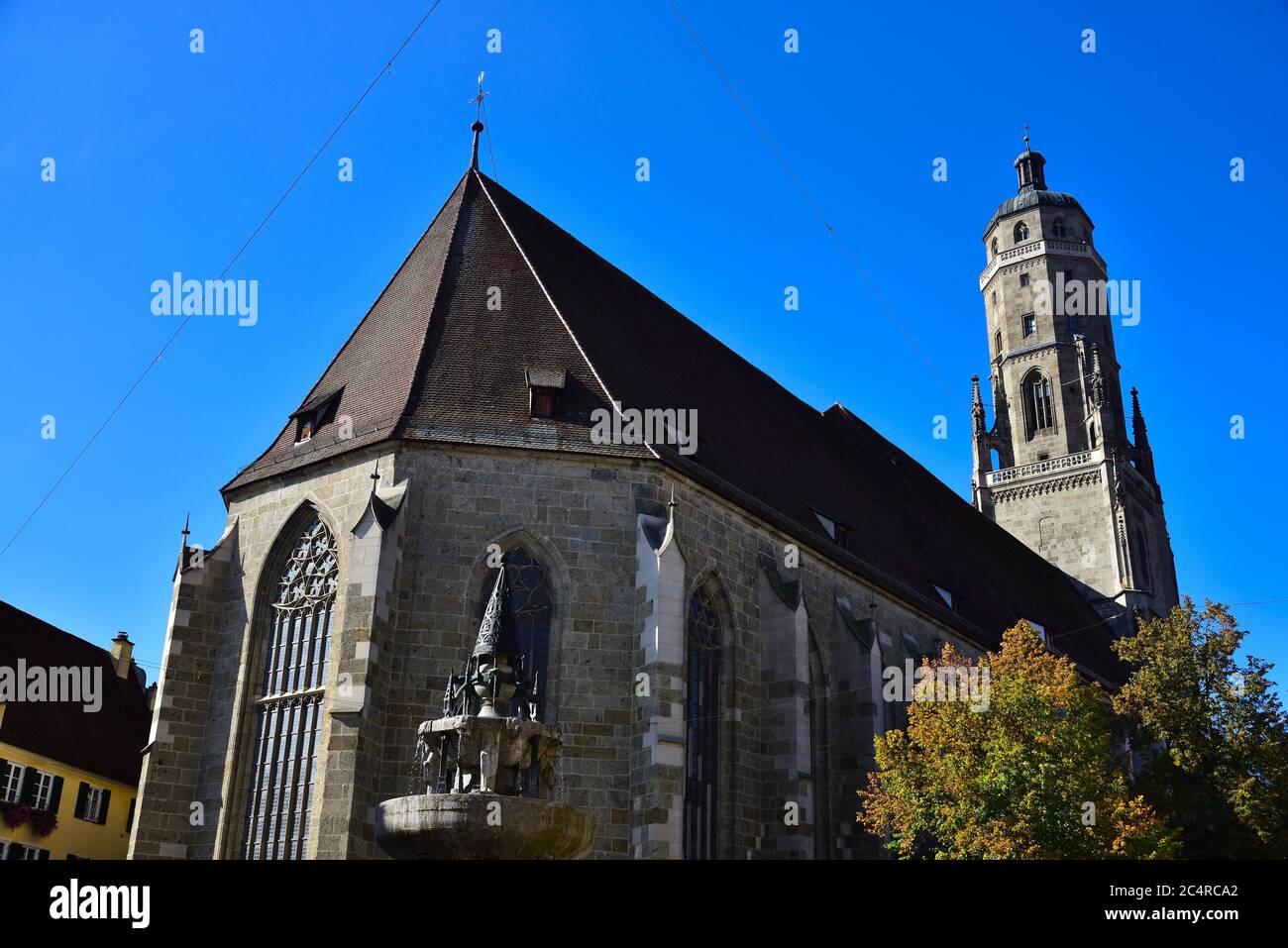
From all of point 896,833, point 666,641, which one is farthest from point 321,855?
point 896,833

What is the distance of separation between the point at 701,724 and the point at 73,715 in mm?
14760

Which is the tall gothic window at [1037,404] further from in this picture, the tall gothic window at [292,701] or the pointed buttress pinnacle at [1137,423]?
the tall gothic window at [292,701]

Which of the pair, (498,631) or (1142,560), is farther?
(1142,560)

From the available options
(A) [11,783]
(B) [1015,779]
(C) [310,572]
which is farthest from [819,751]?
(A) [11,783]

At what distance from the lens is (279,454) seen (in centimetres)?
1953

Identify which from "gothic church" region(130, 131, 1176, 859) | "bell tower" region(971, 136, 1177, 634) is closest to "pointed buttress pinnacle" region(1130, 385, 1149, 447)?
"bell tower" region(971, 136, 1177, 634)

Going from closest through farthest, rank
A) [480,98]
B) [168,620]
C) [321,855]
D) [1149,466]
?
[321,855] → [168,620] → [480,98] → [1149,466]

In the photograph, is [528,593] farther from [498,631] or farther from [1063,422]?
[1063,422]

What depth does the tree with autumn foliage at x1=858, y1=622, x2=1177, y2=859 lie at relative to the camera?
1644cm

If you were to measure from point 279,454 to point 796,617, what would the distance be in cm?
839

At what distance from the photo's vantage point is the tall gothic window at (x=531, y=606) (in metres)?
17.1

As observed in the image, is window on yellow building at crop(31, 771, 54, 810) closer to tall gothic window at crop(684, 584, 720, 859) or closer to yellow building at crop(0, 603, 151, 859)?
yellow building at crop(0, 603, 151, 859)

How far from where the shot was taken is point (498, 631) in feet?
39.3
